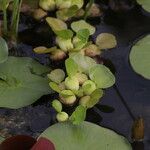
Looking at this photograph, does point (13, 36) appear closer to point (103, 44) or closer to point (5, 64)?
point (5, 64)

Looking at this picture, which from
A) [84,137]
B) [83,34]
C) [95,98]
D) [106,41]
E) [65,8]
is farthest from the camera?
[65,8]

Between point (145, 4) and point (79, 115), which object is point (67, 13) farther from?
point (79, 115)

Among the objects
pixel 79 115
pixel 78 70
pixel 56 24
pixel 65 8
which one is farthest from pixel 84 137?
pixel 65 8

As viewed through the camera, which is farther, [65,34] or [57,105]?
[65,34]

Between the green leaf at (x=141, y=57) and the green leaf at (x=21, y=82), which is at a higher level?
the green leaf at (x=141, y=57)

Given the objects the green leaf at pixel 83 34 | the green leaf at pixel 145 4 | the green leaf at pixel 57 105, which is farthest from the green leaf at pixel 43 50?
the green leaf at pixel 145 4

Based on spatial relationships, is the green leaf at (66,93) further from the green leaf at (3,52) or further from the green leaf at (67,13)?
the green leaf at (67,13)

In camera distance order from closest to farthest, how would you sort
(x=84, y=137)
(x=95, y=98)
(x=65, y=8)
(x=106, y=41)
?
(x=84, y=137), (x=95, y=98), (x=106, y=41), (x=65, y=8)

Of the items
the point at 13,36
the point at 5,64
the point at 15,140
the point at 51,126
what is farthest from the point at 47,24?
the point at 15,140
